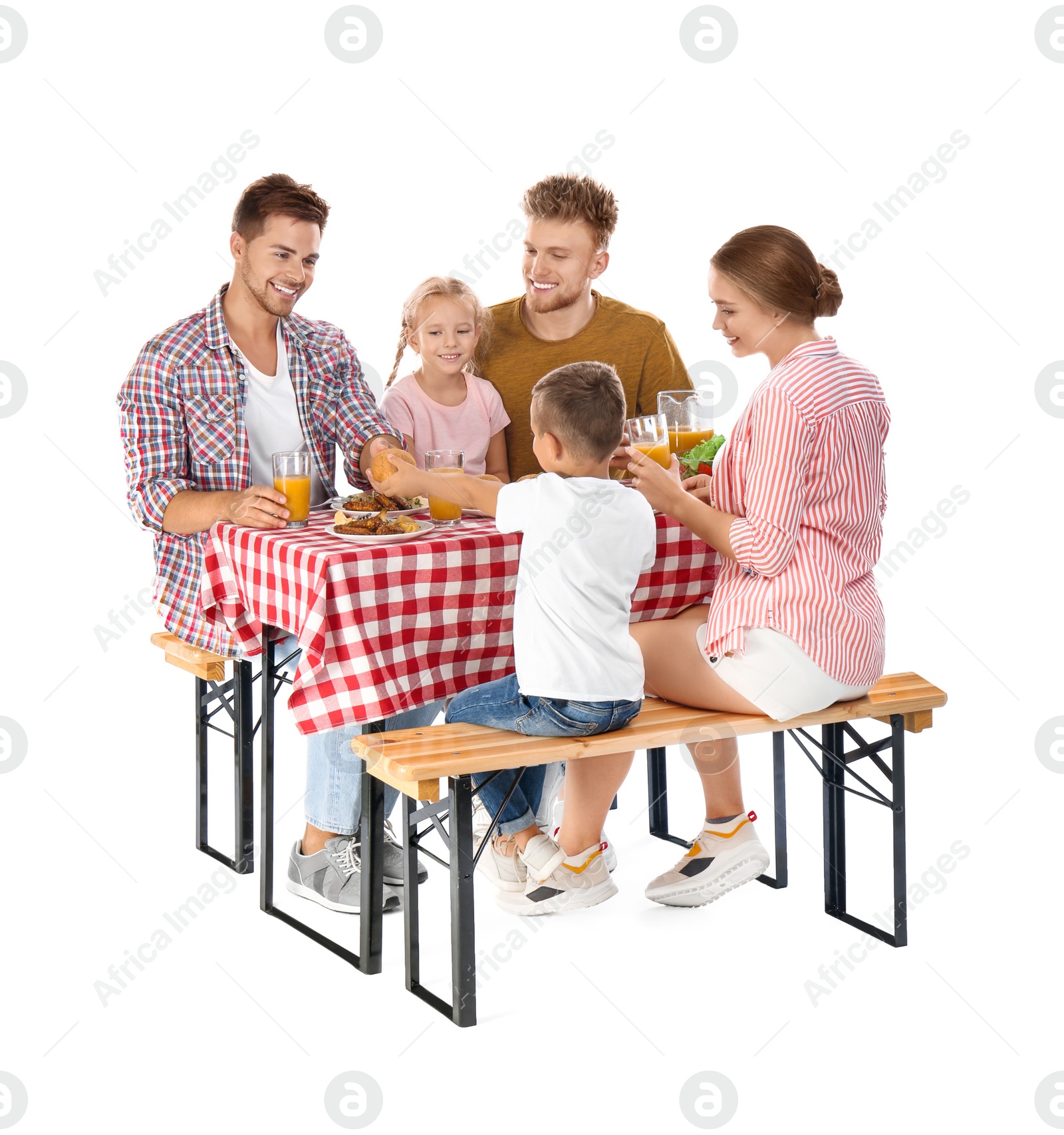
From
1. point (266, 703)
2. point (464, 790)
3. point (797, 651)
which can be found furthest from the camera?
point (266, 703)

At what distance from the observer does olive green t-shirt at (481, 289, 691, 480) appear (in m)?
4.97

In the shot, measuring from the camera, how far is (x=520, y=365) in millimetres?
4973

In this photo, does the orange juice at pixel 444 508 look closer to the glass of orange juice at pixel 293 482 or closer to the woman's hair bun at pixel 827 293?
the glass of orange juice at pixel 293 482

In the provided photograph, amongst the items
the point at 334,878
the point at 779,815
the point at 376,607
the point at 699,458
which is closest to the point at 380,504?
the point at 376,607

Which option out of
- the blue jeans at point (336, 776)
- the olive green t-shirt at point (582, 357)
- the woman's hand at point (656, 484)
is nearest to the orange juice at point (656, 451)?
the woman's hand at point (656, 484)

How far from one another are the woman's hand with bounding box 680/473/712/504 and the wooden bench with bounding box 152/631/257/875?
1.51m

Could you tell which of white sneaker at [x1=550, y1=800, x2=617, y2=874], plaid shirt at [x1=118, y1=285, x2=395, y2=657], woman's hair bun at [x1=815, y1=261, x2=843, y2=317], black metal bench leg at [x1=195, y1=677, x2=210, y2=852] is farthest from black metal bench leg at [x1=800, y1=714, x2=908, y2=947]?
black metal bench leg at [x1=195, y1=677, x2=210, y2=852]

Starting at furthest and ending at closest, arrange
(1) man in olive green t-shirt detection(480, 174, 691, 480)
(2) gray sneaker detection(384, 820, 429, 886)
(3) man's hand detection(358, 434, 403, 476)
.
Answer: (1) man in olive green t-shirt detection(480, 174, 691, 480)
(3) man's hand detection(358, 434, 403, 476)
(2) gray sneaker detection(384, 820, 429, 886)

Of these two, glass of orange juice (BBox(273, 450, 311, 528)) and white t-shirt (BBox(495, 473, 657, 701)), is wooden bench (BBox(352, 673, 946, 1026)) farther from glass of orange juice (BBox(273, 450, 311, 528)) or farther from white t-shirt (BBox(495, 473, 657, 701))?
glass of orange juice (BBox(273, 450, 311, 528))

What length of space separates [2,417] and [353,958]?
2.35 m

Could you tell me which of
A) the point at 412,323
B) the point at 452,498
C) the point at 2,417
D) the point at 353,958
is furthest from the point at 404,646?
the point at 2,417

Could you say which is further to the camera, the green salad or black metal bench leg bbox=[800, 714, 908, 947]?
the green salad

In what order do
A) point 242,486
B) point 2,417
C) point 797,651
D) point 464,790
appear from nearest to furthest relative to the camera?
point 464,790, point 797,651, point 242,486, point 2,417

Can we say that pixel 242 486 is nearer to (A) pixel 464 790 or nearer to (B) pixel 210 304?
(B) pixel 210 304
